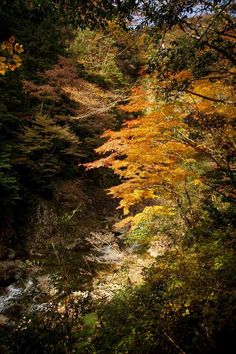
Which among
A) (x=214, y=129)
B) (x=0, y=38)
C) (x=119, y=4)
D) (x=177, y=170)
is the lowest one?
(x=177, y=170)

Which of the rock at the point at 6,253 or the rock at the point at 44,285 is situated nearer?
the rock at the point at 44,285

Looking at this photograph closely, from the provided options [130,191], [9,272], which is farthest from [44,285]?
[130,191]

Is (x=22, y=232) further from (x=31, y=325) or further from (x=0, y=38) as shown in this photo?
(x=0, y=38)

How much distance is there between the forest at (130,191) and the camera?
131 inches

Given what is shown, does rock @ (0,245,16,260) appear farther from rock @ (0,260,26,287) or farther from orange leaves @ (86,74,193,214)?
orange leaves @ (86,74,193,214)

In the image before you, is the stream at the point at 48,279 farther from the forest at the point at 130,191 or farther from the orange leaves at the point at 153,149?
the orange leaves at the point at 153,149

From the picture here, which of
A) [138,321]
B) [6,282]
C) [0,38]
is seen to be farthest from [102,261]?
[0,38]

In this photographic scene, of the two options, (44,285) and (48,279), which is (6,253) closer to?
(48,279)

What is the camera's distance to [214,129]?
5406mm

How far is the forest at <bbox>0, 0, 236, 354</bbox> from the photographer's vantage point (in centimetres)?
334

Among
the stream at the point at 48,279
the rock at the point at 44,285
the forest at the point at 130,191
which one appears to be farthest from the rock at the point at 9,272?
the rock at the point at 44,285

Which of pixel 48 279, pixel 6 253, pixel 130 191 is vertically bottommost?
pixel 48 279

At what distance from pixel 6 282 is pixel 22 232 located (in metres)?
3.54

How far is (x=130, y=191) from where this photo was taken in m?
8.00
